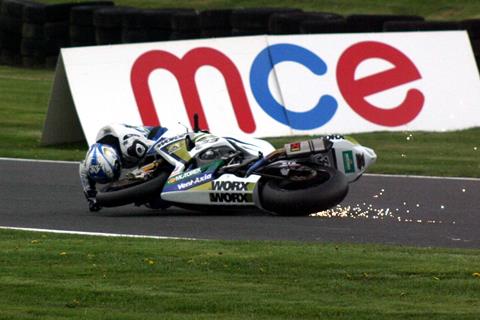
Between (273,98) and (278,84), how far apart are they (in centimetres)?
20

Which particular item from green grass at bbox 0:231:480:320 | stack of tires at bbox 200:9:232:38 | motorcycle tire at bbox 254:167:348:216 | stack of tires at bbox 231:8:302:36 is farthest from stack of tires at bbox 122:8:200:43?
green grass at bbox 0:231:480:320

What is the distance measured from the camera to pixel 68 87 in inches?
677

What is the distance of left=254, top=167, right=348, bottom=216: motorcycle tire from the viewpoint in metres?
11.3

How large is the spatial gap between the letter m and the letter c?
0.83 ft

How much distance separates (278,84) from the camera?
18125 mm

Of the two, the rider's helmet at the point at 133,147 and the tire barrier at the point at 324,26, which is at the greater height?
the rider's helmet at the point at 133,147

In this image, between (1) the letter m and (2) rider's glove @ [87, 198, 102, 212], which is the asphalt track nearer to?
(2) rider's glove @ [87, 198, 102, 212]

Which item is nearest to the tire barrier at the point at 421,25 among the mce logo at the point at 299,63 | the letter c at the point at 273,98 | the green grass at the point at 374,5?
the mce logo at the point at 299,63

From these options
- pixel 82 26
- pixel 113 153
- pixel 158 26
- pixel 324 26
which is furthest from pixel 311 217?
pixel 82 26

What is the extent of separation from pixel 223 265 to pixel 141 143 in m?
3.43

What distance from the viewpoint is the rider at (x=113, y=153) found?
12062 mm

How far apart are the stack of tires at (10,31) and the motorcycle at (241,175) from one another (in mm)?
15503

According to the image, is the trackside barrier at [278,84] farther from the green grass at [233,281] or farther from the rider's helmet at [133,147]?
Answer: the green grass at [233,281]

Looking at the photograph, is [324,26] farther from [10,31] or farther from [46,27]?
[10,31]
